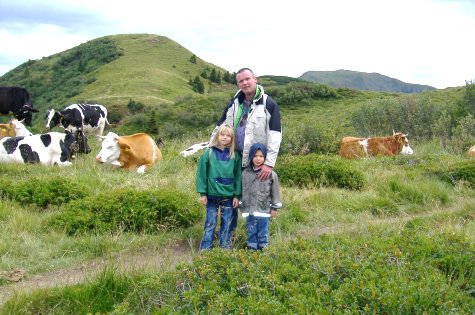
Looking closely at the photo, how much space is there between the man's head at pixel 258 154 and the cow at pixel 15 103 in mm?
13556

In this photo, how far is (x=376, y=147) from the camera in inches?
576

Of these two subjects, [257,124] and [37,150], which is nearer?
[257,124]

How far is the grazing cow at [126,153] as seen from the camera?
1109cm

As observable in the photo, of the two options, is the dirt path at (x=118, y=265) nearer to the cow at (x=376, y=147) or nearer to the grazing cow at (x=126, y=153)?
the grazing cow at (x=126, y=153)

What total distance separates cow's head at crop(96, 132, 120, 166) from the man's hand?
5.99 m

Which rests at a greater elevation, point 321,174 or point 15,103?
A: point 15,103

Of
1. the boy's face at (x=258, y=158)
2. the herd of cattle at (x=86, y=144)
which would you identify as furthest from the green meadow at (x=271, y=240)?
the boy's face at (x=258, y=158)

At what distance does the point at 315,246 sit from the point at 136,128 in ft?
168

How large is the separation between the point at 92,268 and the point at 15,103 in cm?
1371

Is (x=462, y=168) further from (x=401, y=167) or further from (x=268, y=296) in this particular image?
(x=268, y=296)

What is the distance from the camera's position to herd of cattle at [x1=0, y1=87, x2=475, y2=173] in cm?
1126

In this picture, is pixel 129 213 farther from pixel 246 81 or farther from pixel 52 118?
pixel 52 118

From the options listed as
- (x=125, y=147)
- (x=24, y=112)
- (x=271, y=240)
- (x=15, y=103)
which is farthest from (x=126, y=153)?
(x=15, y=103)

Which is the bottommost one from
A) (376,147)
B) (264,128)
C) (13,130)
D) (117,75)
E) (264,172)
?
(376,147)
